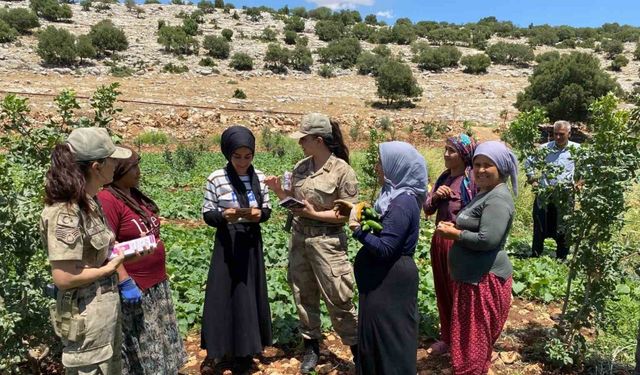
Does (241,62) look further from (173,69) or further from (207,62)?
(173,69)

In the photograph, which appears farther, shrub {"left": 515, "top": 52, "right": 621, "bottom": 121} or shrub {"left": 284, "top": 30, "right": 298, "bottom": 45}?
shrub {"left": 284, "top": 30, "right": 298, "bottom": 45}

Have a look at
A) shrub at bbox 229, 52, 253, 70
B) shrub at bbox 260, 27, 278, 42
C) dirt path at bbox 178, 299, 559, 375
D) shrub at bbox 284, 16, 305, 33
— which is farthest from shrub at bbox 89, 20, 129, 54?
dirt path at bbox 178, 299, 559, 375

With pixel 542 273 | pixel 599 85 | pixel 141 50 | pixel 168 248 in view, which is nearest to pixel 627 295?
pixel 542 273

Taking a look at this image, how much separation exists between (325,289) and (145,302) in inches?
47.7

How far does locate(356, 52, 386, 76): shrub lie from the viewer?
37.1m

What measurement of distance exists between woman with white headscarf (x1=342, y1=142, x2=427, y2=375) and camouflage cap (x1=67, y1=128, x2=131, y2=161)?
4.53ft

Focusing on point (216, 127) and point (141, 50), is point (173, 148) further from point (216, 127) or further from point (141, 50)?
point (141, 50)

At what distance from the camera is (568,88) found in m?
26.0

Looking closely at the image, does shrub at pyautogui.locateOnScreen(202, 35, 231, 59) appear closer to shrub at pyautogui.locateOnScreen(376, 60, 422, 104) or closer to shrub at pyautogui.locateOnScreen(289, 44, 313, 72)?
shrub at pyautogui.locateOnScreen(289, 44, 313, 72)

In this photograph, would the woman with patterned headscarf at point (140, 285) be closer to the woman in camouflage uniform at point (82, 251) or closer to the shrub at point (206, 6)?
the woman in camouflage uniform at point (82, 251)

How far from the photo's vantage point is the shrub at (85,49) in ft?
100

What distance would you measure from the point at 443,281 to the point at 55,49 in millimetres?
32292

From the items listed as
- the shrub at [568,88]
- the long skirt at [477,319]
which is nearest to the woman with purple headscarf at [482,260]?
the long skirt at [477,319]

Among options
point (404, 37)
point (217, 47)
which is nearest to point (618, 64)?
point (404, 37)
